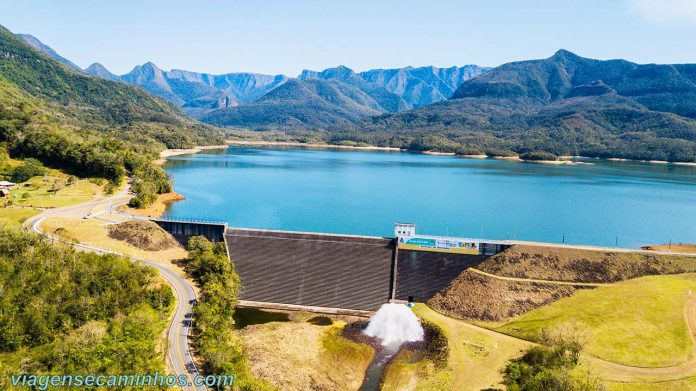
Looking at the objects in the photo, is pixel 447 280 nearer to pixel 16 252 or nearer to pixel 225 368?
pixel 225 368

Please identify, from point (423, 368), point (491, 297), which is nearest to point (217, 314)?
point (423, 368)

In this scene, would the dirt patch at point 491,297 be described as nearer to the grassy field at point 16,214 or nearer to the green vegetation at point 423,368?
the green vegetation at point 423,368

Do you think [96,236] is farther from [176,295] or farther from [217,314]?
[217,314]

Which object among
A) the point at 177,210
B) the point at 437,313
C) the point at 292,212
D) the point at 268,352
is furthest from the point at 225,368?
the point at 177,210

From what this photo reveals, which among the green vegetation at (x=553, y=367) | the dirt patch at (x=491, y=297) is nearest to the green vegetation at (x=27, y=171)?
the dirt patch at (x=491, y=297)

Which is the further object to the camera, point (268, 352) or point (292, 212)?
point (292, 212)

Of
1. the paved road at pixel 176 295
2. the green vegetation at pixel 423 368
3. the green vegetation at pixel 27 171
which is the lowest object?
the green vegetation at pixel 423 368

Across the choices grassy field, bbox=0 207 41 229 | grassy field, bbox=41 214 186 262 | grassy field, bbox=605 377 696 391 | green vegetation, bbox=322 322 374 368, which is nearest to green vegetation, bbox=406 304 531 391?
green vegetation, bbox=322 322 374 368
